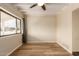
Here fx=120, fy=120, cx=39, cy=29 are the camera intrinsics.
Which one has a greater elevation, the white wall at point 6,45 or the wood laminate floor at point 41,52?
the white wall at point 6,45

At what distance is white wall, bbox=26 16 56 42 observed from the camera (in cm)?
919

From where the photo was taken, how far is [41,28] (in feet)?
30.5

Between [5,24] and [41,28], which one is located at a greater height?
[5,24]

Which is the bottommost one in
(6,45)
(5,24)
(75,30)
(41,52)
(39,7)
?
(41,52)

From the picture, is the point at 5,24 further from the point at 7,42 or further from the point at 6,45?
the point at 6,45

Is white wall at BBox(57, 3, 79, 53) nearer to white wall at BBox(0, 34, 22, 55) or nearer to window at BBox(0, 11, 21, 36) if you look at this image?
white wall at BBox(0, 34, 22, 55)

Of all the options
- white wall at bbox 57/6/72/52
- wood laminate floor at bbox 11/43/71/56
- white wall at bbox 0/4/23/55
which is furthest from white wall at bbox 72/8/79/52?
white wall at bbox 0/4/23/55

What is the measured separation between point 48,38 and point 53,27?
940 millimetres

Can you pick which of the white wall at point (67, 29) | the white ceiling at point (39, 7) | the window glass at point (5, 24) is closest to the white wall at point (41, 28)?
the white ceiling at point (39, 7)

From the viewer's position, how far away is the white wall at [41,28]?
919 centimetres

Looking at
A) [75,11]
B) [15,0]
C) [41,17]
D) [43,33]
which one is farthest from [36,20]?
[15,0]

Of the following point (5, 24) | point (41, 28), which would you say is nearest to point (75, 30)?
point (5, 24)

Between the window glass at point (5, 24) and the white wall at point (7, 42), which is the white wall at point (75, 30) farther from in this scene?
the window glass at point (5, 24)

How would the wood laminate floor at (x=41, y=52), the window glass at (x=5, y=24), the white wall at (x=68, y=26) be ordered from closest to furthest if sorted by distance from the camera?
the window glass at (x=5, y=24)
the wood laminate floor at (x=41, y=52)
the white wall at (x=68, y=26)
